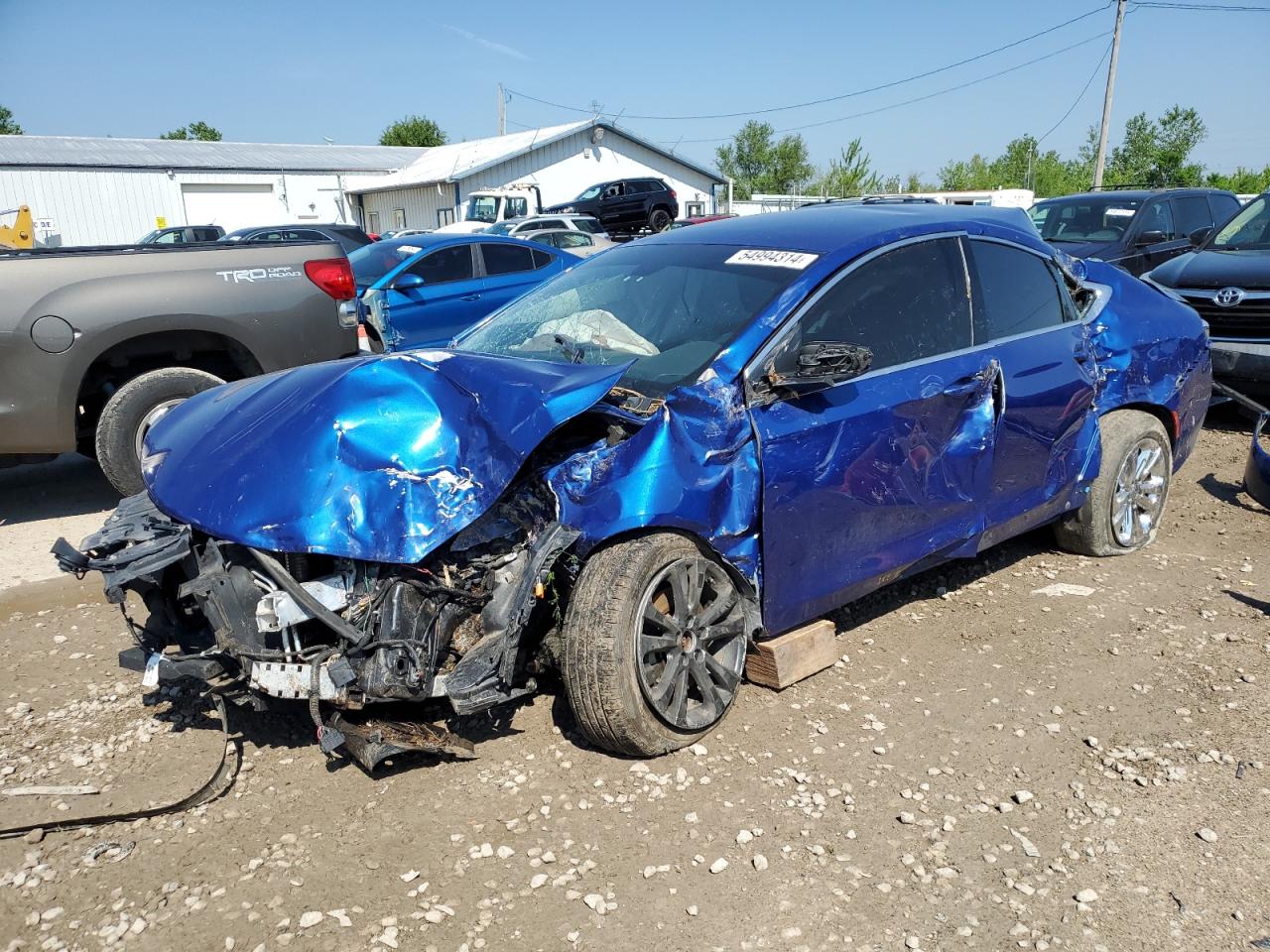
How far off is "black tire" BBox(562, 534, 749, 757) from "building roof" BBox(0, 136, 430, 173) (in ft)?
131

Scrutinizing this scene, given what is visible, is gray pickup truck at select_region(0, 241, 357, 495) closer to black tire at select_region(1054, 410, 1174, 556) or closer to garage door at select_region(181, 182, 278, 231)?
black tire at select_region(1054, 410, 1174, 556)

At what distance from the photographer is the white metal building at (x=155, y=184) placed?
3534 centimetres

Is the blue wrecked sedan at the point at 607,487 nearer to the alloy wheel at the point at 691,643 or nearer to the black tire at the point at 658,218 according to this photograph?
the alloy wheel at the point at 691,643

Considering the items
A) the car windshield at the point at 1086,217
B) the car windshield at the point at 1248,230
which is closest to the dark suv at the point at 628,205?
the car windshield at the point at 1086,217

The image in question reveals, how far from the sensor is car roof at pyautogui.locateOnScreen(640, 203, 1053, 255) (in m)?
3.90

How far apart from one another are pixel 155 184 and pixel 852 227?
4001 centimetres

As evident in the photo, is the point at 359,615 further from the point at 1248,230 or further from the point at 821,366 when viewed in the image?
the point at 1248,230

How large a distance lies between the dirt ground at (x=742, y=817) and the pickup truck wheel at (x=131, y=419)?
68.8 inches

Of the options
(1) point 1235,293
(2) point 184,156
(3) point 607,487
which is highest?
(2) point 184,156

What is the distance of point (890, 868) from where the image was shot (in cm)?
281

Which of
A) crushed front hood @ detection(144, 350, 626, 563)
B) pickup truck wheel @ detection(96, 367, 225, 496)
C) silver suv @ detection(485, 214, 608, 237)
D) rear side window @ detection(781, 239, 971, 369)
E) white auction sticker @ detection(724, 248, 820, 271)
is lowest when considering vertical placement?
pickup truck wheel @ detection(96, 367, 225, 496)

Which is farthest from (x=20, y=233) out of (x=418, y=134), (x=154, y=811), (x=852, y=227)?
(x=418, y=134)

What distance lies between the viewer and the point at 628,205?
93.1 feet

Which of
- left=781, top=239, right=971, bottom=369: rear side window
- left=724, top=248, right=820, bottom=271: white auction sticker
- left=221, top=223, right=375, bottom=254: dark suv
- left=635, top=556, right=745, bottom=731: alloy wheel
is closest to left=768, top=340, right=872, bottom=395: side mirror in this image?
left=781, top=239, right=971, bottom=369: rear side window
